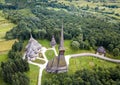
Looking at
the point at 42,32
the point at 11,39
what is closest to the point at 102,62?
the point at 42,32

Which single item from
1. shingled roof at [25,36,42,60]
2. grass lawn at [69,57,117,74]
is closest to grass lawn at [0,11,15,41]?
shingled roof at [25,36,42,60]

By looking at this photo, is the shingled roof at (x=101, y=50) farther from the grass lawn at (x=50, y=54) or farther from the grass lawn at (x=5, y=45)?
the grass lawn at (x=5, y=45)

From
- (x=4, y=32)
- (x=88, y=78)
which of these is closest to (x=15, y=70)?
(x=88, y=78)

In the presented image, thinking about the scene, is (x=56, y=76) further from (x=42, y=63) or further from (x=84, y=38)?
(x=84, y=38)

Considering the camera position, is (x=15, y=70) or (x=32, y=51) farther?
(x=32, y=51)

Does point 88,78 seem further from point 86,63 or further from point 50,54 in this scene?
point 50,54

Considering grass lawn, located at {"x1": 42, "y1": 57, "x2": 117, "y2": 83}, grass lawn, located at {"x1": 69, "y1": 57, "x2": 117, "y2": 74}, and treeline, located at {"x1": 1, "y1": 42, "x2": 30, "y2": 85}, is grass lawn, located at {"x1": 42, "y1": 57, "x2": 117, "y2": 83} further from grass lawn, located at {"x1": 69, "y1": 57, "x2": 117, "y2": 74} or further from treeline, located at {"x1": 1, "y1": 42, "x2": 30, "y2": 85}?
treeline, located at {"x1": 1, "y1": 42, "x2": 30, "y2": 85}
